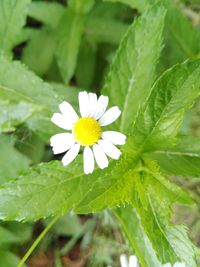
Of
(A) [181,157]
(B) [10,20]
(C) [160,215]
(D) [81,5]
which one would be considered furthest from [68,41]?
(C) [160,215]

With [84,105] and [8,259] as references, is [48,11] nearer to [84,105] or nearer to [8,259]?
[84,105]

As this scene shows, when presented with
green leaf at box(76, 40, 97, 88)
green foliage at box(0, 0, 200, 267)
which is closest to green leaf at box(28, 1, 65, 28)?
green foliage at box(0, 0, 200, 267)

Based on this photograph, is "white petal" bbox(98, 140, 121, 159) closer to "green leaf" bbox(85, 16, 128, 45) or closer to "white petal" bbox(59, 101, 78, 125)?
"white petal" bbox(59, 101, 78, 125)

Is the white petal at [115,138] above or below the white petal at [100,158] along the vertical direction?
above

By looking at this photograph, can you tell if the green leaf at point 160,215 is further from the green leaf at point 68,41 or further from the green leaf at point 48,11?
the green leaf at point 48,11

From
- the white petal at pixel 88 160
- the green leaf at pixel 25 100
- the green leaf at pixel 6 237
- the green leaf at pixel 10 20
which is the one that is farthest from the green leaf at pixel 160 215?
the green leaf at pixel 6 237

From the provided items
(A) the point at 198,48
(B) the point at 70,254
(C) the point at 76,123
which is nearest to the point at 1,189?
(C) the point at 76,123
